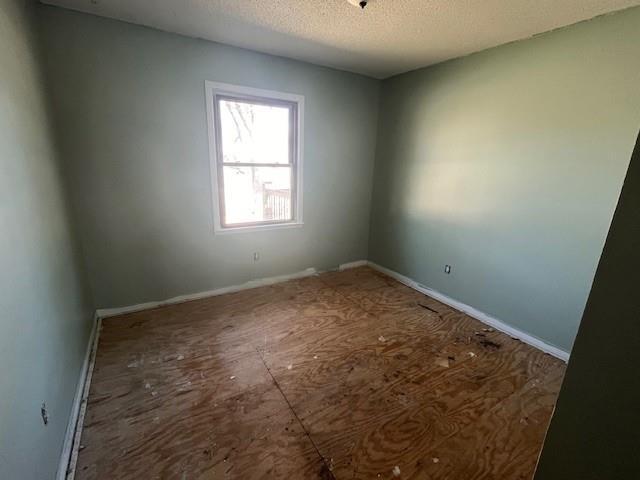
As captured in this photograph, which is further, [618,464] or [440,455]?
[440,455]

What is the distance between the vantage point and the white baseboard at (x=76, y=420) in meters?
1.42

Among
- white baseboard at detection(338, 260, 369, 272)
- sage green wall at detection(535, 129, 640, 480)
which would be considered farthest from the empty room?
white baseboard at detection(338, 260, 369, 272)

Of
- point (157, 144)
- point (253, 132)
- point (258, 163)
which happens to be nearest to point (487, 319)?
point (258, 163)

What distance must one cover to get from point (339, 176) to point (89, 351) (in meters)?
3.09

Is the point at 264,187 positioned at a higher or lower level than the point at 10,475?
higher

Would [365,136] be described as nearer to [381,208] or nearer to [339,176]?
[339,176]

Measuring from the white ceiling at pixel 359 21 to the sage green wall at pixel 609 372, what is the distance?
2.04 m

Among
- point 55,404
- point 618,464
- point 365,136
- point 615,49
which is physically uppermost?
point 615,49

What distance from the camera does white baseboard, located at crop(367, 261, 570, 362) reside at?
2.45 meters

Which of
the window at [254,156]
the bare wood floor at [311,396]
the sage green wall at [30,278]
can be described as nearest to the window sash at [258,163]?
the window at [254,156]

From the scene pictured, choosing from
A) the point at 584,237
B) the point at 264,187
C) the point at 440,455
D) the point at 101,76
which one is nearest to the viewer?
Answer: the point at 440,455

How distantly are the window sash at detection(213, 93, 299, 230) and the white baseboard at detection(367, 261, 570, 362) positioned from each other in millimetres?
1674

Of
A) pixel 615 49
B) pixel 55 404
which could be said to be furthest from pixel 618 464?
pixel 615 49

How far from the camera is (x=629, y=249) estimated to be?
1.87 feet
